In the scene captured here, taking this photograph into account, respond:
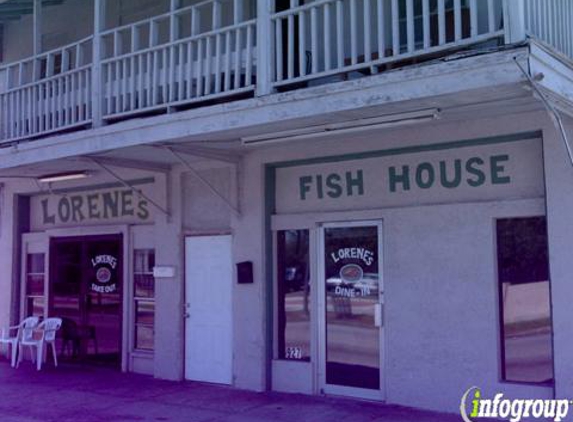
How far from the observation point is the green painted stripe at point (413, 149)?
7.54 m

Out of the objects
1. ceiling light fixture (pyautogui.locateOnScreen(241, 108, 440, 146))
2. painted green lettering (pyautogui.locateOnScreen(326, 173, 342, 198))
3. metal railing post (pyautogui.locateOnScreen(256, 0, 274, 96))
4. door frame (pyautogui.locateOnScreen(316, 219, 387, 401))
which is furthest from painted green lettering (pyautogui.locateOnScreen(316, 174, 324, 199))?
metal railing post (pyautogui.locateOnScreen(256, 0, 274, 96))

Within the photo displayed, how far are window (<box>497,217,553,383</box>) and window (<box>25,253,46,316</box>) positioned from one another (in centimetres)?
808

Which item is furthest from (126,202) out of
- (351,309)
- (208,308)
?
(351,309)

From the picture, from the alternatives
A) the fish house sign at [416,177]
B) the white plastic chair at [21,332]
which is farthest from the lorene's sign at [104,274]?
the fish house sign at [416,177]

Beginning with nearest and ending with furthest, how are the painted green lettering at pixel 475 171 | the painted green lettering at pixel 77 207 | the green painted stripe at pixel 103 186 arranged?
the painted green lettering at pixel 475 171 < the green painted stripe at pixel 103 186 < the painted green lettering at pixel 77 207

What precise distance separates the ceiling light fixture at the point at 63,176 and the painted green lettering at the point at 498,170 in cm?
604

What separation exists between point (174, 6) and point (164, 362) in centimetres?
485

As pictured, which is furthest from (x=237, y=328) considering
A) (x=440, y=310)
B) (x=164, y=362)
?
(x=440, y=310)

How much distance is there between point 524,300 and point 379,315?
1.63 meters

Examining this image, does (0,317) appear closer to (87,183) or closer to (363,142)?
(87,183)

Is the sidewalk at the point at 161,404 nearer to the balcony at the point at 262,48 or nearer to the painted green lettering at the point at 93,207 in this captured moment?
the painted green lettering at the point at 93,207

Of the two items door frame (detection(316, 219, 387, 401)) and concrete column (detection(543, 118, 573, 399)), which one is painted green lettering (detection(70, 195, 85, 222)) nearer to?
door frame (detection(316, 219, 387, 401))

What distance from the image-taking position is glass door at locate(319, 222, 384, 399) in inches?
333

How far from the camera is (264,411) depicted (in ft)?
27.1
